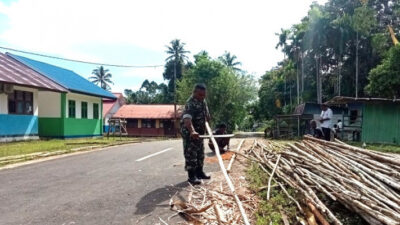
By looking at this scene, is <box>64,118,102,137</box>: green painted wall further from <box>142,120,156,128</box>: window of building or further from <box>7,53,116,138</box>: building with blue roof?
<box>142,120,156,128</box>: window of building

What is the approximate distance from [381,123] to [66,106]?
64.7 feet

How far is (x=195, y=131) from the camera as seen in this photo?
6578 mm

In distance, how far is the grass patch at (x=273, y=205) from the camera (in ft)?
14.8

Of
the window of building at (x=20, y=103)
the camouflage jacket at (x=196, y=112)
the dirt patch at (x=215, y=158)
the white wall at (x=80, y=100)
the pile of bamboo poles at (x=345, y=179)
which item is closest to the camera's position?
the pile of bamboo poles at (x=345, y=179)

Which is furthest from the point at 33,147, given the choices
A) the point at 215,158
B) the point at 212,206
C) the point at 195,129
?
the point at 212,206

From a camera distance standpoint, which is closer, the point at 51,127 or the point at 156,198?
the point at 156,198

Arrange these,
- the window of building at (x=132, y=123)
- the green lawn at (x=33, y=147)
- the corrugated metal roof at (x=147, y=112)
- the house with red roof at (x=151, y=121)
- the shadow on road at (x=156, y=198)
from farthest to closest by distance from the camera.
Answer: the window of building at (x=132, y=123)
the corrugated metal roof at (x=147, y=112)
the house with red roof at (x=151, y=121)
the green lawn at (x=33, y=147)
the shadow on road at (x=156, y=198)

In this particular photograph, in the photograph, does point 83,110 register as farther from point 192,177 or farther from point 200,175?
point 192,177

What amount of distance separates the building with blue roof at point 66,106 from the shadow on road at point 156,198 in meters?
17.4

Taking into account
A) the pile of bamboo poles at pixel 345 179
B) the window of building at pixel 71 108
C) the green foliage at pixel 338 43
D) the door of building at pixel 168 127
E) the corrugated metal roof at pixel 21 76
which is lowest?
the door of building at pixel 168 127

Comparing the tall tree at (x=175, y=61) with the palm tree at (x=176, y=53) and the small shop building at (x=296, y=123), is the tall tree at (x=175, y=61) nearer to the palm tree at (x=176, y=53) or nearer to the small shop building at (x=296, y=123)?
the palm tree at (x=176, y=53)

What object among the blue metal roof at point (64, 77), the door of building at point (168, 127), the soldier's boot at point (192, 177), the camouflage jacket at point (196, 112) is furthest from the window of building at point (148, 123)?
the soldier's boot at point (192, 177)

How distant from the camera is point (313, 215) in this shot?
4332 mm

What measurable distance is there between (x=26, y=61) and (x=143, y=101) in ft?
163
